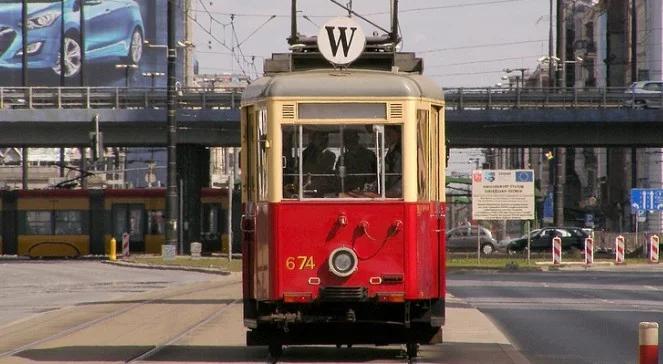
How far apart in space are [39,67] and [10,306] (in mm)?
109733

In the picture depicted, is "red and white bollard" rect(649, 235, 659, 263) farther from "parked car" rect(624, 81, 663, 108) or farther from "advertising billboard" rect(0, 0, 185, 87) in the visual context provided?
"advertising billboard" rect(0, 0, 185, 87)

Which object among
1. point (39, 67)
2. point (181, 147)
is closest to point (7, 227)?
point (181, 147)

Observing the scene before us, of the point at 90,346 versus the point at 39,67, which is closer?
the point at 90,346

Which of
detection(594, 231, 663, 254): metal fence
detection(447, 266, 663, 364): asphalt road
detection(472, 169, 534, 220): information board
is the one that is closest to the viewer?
detection(447, 266, 663, 364): asphalt road

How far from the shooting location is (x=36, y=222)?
6581 centimetres

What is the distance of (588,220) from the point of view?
97.8m

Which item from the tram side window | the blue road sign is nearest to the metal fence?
the blue road sign

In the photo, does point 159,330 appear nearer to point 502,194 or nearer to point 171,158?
point 171,158

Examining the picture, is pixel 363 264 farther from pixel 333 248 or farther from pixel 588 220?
pixel 588 220

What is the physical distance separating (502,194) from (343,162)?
Answer: 42647 millimetres

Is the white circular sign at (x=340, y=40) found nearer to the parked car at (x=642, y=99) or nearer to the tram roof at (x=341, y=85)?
the tram roof at (x=341, y=85)

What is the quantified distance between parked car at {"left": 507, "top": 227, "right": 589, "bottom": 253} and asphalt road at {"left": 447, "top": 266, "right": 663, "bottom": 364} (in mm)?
17955

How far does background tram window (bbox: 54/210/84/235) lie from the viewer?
65875 millimetres

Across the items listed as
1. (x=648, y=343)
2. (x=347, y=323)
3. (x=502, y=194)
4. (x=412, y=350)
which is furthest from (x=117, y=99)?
(x=648, y=343)
